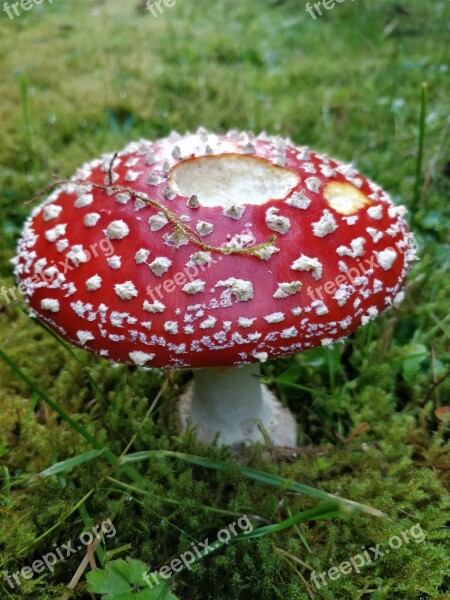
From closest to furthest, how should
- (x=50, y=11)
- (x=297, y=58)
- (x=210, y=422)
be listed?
(x=210, y=422)
(x=297, y=58)
(x=50, y=11)

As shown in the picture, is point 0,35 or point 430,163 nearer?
point 430,163

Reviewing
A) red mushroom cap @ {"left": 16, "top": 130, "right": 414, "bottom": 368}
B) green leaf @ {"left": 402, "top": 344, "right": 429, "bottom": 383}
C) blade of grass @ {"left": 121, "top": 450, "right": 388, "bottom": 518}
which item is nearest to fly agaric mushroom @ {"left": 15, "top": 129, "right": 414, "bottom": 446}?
red mushroom cap @ {"left": 16, "top": 130, "right": 414, "bottom": 368}

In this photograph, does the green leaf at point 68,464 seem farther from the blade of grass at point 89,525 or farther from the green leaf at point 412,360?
the green leaf at point 412,360

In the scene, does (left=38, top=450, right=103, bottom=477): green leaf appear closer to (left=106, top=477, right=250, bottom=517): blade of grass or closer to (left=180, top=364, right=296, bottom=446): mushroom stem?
(left=106, top=477, right=250, bottom=517): blade of grass

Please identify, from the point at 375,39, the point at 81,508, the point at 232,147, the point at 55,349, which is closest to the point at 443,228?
the point at 232,147

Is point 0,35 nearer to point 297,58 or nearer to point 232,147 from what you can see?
point 297,58

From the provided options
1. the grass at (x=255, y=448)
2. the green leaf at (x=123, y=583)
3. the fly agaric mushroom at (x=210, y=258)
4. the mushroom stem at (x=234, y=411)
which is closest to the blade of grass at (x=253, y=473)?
the grass at (x=255, y=448)

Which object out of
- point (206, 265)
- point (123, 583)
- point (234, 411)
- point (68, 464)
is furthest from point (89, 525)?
point (206, 265)
